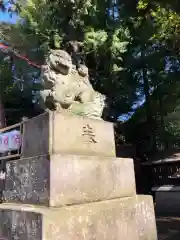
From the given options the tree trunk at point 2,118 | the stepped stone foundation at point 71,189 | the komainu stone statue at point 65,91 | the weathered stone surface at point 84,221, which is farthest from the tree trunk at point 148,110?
the weathered stone surface at point 84,221

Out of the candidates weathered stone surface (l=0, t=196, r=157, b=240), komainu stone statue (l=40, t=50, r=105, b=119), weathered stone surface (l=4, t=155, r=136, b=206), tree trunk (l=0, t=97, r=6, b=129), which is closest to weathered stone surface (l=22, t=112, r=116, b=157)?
weathered stone surface (l=4, t=155, r=136, b=206)

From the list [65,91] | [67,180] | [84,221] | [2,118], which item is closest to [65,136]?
[67,180]

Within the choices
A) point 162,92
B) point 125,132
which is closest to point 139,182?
point 125,132

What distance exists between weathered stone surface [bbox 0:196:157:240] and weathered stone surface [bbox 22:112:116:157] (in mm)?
655

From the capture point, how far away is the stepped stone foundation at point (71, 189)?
2.32 metres

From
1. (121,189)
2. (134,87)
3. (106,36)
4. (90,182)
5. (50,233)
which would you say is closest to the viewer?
(50,233)

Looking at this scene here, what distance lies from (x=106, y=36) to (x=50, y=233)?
707cm

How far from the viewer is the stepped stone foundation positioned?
2320 mm

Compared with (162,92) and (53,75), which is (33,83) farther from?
(53,75)

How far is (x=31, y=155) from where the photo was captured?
2.85 metres

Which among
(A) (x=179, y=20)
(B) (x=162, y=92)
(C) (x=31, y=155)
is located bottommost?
(C) (x=31, y=155)

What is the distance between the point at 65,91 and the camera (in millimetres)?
3182

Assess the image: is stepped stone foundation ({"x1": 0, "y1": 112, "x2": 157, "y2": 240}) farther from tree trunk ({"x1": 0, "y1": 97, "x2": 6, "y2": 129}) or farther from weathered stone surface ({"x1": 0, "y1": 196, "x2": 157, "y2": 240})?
tree trunk ({"x1": 0, "y1": 97, "x2": 6, "y2": 129})

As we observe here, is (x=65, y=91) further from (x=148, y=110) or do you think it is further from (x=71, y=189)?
(x=148, y=110)
